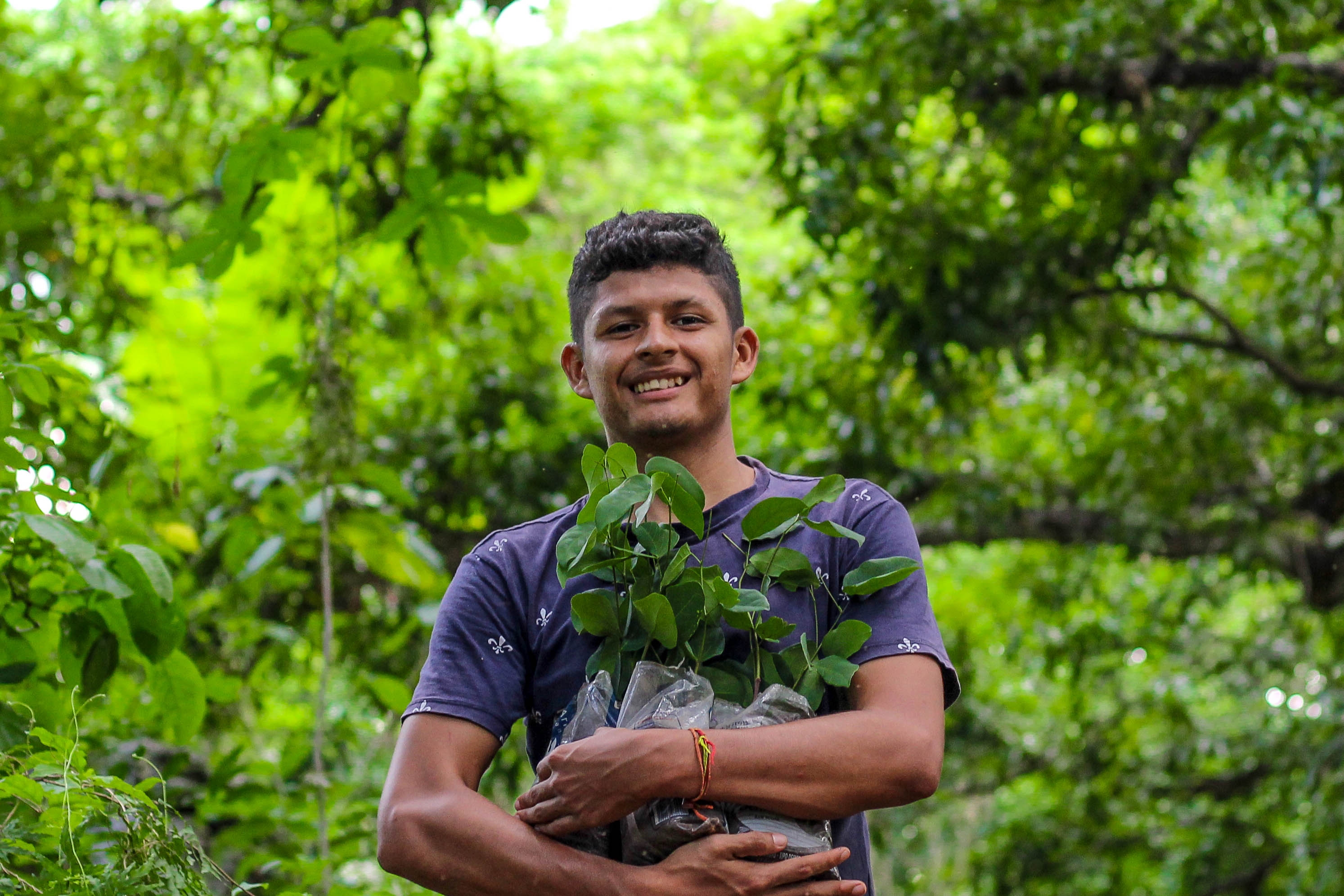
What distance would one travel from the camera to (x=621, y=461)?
1.69 metres

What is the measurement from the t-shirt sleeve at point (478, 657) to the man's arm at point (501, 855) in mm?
44

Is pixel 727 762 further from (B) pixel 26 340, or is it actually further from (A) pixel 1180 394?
(A) pixel 1180 394

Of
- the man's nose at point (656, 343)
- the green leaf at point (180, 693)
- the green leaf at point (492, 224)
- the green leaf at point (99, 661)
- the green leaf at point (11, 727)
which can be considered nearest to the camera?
the man's nose at point (656, 343)

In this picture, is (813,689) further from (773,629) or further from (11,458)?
(11,458)

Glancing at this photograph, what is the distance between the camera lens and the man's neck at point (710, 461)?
75.6 inches

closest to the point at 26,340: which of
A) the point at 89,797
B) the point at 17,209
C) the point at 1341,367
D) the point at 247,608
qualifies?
the point at 89,797

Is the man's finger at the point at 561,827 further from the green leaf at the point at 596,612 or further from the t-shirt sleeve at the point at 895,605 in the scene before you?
the t-shirt sleeve at the point at 895,605

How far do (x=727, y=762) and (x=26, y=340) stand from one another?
157cm

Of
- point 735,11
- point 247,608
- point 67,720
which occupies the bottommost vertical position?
point 67,720

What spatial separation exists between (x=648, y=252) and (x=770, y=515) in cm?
45

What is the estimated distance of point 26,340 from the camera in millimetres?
2367

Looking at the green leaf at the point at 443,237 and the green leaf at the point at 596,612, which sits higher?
the green leaf at the point at 443,237

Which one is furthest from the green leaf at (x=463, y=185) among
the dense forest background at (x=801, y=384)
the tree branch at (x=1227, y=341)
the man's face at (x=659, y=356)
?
the tree branch at (x=1227, y=341)

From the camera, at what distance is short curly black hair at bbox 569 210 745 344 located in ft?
6.29
